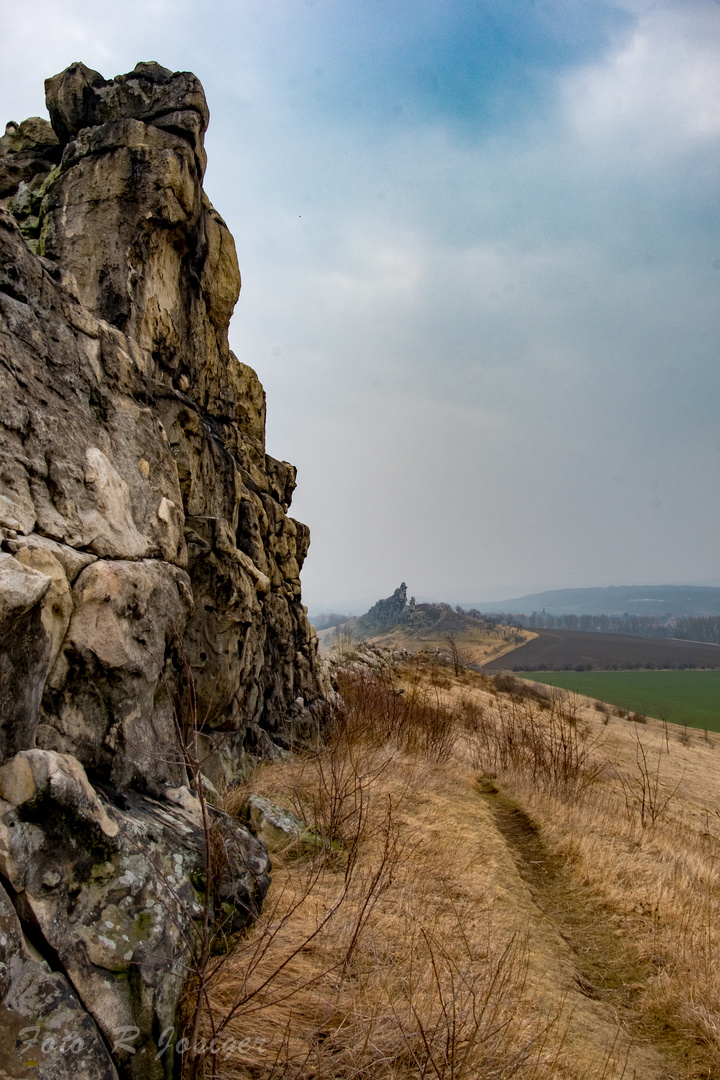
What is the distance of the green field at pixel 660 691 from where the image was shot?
4725 cm

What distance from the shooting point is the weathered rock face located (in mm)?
4070

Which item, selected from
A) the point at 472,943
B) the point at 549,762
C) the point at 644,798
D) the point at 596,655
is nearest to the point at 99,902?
the point at 472,943

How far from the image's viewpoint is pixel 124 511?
5145mm

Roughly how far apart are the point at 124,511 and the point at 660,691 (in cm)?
7541

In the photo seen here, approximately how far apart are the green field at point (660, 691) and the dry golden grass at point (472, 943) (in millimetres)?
28741

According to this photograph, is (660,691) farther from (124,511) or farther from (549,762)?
(124,511)

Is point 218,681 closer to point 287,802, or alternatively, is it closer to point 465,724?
point 287,802

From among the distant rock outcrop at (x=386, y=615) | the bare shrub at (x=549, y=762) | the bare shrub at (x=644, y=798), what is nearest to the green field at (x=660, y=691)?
the bare shrub at (x=644, y=798)

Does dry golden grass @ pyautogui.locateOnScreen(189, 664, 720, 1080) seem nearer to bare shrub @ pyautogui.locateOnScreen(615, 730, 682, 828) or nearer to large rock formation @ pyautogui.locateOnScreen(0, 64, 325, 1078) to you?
bare shrub @ pyautogui.locateOnScreen(615, 730, 682, 828)

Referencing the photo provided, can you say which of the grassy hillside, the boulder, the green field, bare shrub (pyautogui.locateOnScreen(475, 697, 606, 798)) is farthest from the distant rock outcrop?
the boulder

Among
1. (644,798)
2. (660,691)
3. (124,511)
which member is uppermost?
(124,511)

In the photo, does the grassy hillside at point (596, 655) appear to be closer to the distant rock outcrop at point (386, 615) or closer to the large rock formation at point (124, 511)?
the distant rock outcrop at point (386, 615)

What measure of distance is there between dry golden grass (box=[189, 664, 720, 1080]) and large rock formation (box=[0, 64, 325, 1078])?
65 cm

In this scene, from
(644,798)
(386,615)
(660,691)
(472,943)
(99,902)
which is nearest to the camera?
(99,902)
